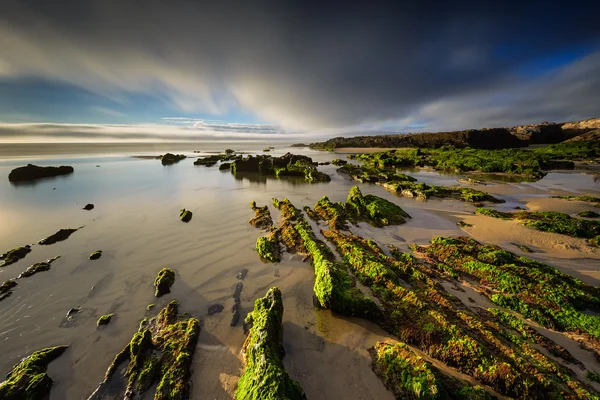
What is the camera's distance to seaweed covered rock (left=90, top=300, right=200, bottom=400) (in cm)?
389

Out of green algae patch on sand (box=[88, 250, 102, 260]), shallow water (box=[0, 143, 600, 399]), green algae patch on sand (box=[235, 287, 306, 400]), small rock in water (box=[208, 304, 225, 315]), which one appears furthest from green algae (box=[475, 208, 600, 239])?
green algae patch on sand (box=[88, 250, 102, 260])

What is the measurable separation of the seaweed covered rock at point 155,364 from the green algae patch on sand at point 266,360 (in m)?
1.09

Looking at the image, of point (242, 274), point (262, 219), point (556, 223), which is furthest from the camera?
point (262, 219)

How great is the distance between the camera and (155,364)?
426 cm

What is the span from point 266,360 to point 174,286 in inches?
171

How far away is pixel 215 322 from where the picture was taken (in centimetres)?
538

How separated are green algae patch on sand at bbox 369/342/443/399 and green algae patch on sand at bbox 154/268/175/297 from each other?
5.68 meters

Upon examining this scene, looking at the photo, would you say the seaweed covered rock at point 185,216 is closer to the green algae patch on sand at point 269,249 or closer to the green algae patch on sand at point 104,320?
the green algae patch on sand at point 269,249

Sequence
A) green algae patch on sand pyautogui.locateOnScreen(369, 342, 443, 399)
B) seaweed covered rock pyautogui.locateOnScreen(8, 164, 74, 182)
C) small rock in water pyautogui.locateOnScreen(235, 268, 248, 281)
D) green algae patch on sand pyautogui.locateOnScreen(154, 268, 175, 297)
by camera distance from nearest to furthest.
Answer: green algae patch on sand pyautogui.locateOnScreen(369, 342, 443, 399) < green algae patch on sand pyautogui.locateOnScreen(154, 268, 175, 297) < small rock in water pyautogui.locateOnScreen(235, 268, 248, 281) < seaweed covered rock pyautogui.locateOnScreen(8, 164, 74, 182)

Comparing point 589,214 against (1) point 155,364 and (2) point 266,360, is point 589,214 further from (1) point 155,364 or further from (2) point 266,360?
(1) point 155,364

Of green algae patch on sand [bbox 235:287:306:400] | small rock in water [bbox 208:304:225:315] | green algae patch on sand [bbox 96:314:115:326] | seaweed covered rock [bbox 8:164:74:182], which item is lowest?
small rock in water [bbox 208:304:225:315]

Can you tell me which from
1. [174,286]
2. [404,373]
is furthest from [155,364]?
[404,373]

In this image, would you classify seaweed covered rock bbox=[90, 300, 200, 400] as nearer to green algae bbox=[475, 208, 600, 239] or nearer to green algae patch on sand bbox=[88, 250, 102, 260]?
green algae patch on sand bbox=[88, 250, 102, 260]

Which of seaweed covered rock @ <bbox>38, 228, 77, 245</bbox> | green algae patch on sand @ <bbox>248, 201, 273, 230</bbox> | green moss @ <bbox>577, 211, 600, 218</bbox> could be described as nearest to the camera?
seaweed covered rock @ <bbox>38, 228, 77, 245</bbox>
